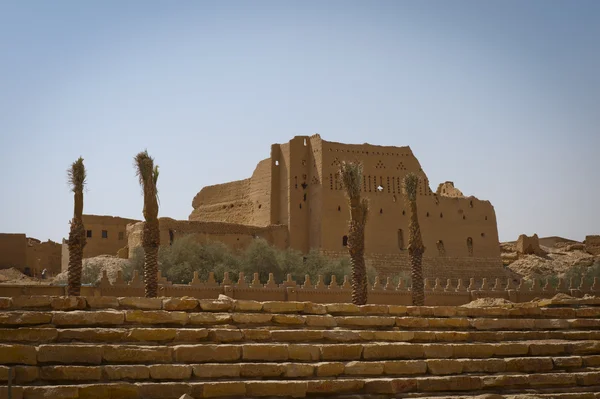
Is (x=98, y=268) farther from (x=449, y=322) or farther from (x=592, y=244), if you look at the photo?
(x=592, y=244)

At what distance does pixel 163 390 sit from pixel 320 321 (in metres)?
2.83

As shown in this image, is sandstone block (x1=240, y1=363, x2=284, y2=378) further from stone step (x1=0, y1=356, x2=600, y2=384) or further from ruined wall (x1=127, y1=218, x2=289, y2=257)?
ruined wall (x1=127, y1=218, x2=289, y2=257)

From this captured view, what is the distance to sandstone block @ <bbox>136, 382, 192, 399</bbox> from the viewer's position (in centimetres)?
987

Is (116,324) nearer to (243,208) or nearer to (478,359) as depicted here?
(478,359)

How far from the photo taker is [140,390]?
984cm

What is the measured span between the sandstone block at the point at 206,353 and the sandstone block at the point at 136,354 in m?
0.15

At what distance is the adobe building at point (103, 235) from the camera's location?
4375cm

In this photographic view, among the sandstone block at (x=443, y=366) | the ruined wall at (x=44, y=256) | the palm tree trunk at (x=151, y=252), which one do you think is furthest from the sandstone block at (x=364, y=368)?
the ruined wall at (x=44, y=256)

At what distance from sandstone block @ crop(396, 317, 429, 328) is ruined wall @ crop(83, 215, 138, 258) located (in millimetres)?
Answer: 32781

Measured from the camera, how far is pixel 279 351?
11.0 metres

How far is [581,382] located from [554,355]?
0.63m

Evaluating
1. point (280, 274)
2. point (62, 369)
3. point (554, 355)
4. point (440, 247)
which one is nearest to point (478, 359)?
point (554, 355)

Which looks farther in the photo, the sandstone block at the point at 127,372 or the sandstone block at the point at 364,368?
the sandstone block at the point at 364,368

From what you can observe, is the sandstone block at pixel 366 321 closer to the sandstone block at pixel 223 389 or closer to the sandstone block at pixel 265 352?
the sandstone block at pixel 265 352
